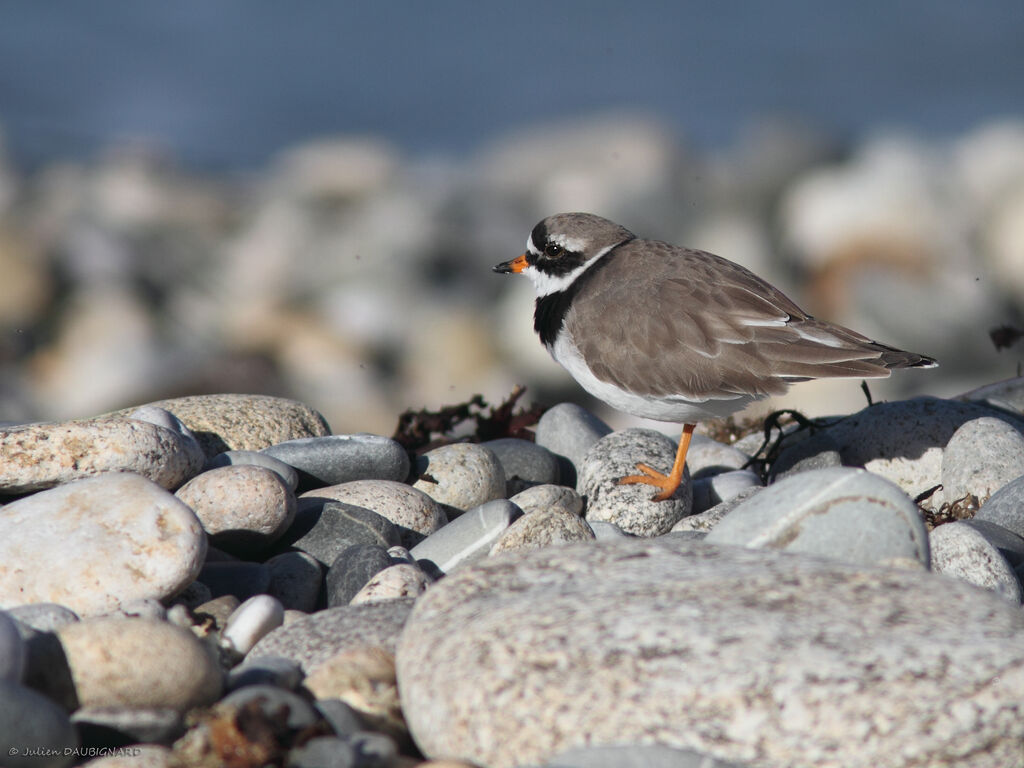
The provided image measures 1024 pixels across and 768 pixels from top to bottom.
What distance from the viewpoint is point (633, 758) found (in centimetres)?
236

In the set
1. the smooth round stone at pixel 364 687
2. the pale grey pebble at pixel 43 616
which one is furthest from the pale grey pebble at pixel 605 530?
the pale grey pebble at pixel 43 616

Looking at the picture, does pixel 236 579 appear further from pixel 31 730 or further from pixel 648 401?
pixel 648 401

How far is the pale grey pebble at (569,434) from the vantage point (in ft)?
19.4

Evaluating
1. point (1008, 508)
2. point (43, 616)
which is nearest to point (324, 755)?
point (43, 616)

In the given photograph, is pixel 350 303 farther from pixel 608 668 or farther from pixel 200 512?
pixel 608 668

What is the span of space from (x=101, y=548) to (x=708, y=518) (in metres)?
2.71

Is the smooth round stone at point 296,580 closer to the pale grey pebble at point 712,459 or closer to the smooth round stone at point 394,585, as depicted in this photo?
the smooth round stone at point 394,585

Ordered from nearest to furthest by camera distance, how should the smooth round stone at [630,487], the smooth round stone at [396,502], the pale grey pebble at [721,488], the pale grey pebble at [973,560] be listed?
the pale grey pebble at [973,560] → the smooth round stone at [396,502] → the smooth round stone at [630,487] → the pale grey pebble at [721,488]

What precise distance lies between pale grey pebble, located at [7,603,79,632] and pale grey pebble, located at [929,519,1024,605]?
10.4ft

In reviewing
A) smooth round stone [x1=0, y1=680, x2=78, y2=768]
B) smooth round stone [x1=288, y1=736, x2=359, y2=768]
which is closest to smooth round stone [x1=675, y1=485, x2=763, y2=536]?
smooth round stone [x1=288, y1=736, x2=359, y2=768]

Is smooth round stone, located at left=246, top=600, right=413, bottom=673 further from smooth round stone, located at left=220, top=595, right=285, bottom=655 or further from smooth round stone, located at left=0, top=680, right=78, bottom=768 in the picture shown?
smooth round stone, located at left=0, top=680, right=78, bottom=768

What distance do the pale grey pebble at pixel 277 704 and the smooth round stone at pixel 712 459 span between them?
365 cm

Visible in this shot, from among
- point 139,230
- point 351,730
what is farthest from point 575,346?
point 139,230

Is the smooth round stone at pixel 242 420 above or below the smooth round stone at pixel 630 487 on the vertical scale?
above
